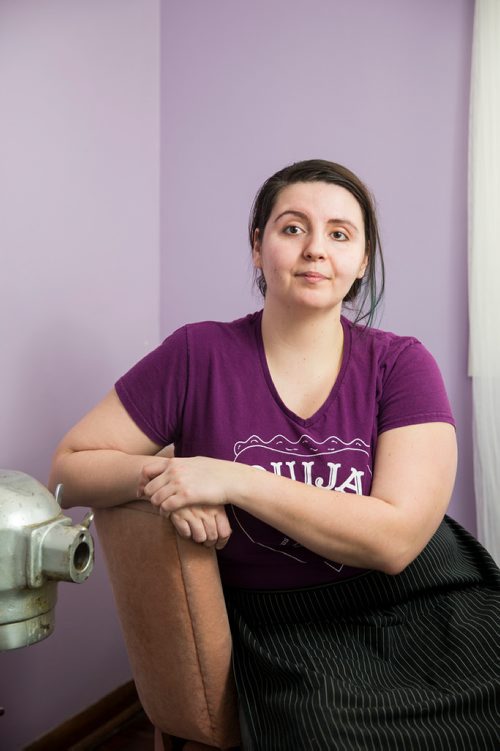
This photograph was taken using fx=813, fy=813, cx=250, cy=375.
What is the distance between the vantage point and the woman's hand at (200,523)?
127 cm

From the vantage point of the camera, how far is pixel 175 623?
4.32 ft

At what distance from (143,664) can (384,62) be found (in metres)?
1.71

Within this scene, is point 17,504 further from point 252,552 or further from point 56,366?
point 56,366

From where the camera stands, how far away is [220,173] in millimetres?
2479

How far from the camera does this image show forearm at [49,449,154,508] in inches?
54.5

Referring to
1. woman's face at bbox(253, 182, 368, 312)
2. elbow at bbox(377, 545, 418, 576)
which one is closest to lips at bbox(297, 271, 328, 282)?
woman's face at bbox(253, 182, 368, 312)

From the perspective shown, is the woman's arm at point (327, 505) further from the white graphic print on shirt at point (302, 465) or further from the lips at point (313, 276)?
the lips at point (313, 276)

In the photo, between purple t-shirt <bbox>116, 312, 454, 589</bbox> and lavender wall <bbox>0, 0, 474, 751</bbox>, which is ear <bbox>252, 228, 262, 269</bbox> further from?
lavender wall <bbox>0, 0, 474, 751</bbox>

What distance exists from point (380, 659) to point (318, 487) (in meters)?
0.29

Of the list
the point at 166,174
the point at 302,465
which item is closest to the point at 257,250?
the point at 302,465

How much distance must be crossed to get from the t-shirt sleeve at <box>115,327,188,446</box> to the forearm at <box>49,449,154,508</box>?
0.10 meters

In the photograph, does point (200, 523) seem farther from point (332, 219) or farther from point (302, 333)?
point (332, 219)

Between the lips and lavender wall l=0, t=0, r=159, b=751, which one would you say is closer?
the lips

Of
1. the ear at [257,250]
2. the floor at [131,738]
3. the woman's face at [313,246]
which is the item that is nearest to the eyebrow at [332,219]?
the woman's face at [313,246]
